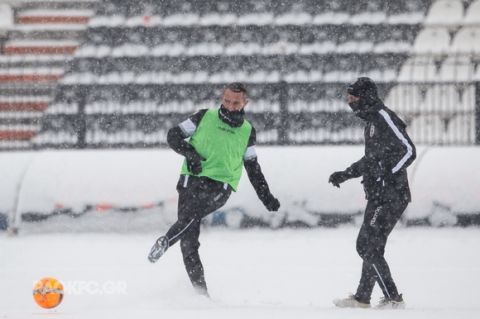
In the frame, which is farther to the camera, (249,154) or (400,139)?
(249,154)

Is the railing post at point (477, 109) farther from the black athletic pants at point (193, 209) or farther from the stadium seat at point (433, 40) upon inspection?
the black athletic pants at point (193, 209)

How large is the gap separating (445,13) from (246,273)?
40.8ft

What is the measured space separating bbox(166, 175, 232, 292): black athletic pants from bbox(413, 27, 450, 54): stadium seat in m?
12.6

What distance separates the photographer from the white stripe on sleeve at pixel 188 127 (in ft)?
18.4

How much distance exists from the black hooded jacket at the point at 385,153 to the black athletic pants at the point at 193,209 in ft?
3.40

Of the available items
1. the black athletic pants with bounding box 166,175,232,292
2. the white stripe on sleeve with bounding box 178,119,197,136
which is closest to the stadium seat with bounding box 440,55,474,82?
the black athletic pants with bounding box 166,175,232,292

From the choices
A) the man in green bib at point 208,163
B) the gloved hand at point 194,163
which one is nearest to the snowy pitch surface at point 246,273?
the man in green bib at point 208,163

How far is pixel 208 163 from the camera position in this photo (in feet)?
18.7

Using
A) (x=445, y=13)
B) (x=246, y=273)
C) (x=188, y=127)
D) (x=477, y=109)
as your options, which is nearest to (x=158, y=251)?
(x=188, y=127)

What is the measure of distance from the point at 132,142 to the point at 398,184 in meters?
8.38

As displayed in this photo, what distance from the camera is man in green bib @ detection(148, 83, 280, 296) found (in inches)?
220

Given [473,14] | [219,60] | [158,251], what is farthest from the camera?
[473,14]

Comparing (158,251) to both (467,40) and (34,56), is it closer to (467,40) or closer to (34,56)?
(34,56)

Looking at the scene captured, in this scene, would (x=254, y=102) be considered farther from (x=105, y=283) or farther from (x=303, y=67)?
(x=105, y=283)
